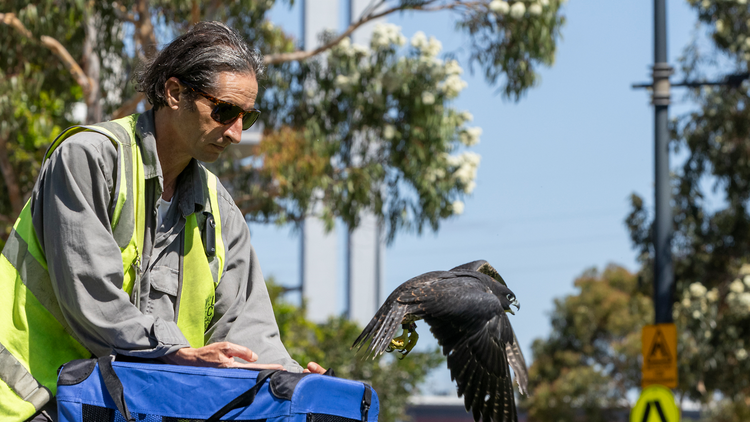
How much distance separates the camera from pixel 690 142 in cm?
1283

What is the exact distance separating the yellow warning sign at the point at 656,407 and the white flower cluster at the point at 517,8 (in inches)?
175

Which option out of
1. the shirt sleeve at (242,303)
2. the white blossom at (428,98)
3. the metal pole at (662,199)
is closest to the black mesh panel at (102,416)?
the shirt sleeve at (242,303)

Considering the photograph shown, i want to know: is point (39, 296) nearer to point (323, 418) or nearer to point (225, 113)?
point (225, 113)

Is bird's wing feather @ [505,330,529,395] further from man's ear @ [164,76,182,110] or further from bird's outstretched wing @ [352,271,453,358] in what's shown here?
man's ear @ [164,76,182,110]

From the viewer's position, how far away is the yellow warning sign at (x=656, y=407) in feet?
25.2

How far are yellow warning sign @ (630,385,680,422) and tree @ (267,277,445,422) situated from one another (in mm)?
7324

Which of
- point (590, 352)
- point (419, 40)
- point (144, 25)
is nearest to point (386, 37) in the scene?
point (419, 40)

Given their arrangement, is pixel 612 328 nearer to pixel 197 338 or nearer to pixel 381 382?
pixel 381 382

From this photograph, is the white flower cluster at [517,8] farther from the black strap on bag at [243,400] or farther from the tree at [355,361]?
the black strap on bag at [243,400]

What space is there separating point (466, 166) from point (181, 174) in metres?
8.34

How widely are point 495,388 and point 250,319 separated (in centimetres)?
111

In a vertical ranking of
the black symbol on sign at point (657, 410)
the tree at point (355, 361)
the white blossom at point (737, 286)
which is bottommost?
the tree at point (355, 361)

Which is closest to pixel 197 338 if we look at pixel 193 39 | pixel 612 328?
pixel 193 39

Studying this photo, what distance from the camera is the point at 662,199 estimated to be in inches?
339
